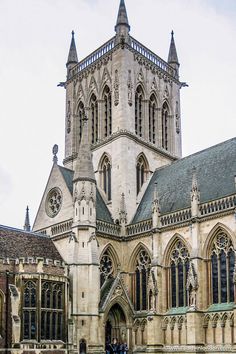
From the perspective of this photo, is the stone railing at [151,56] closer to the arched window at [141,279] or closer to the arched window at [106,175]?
the arched window at [106,175]

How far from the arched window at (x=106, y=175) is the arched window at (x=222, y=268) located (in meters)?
13.6

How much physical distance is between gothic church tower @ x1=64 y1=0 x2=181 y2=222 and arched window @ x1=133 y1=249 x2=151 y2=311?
14.2ft

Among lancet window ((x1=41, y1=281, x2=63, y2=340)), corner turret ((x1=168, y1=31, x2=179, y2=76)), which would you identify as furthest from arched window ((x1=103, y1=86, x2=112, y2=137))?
lancet window ((x1=41, y1=281, x2=63, y2=340))

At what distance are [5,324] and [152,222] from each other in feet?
47.0

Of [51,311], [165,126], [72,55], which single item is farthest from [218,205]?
[72,55]

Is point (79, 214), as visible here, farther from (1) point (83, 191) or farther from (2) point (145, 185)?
(2) point (145, 185)

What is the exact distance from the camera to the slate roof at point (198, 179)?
4244 centimetres

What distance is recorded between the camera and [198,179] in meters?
45.4

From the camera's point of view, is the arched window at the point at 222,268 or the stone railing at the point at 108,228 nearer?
the arched window at the point at 222,268

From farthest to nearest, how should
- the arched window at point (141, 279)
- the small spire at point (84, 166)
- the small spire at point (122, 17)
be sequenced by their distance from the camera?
the small spire at point (122, 17)
the arched window at point (141, 279)
the small spire at point (84, 166)

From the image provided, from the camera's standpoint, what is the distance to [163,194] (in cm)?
4788

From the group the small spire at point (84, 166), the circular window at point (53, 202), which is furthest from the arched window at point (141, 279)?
the circular window at point (53, 202)

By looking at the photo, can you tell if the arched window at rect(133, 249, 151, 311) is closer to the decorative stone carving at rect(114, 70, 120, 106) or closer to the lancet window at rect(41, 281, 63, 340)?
the lancet window at rect(41, 281, 63, 340)

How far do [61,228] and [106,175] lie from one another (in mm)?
8016
